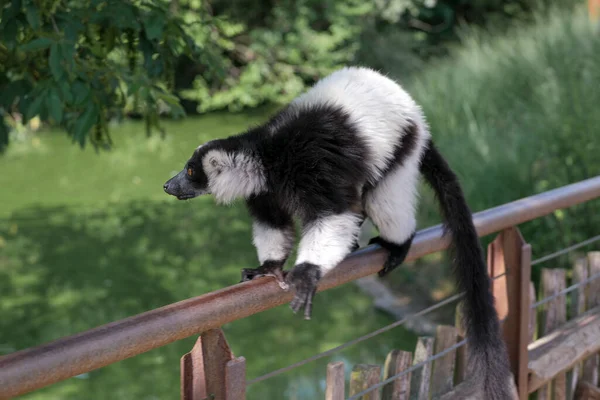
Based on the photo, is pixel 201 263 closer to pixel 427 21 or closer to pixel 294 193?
pixel 294 193

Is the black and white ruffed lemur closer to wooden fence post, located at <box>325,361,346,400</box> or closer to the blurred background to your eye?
wooden fence post, located at <box>325,361,346,400</box>

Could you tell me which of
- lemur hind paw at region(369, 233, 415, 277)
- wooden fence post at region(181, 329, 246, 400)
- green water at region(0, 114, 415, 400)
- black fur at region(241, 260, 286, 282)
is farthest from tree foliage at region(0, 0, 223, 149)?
green water at region(0, 114, 415, 400)

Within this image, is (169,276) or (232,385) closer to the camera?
(232,385)

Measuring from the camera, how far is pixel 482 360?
184 cm

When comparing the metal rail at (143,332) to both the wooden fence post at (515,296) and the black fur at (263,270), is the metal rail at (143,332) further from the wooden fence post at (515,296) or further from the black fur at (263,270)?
the wooden fence post at (515,296)

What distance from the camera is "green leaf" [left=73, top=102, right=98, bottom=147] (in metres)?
2.20

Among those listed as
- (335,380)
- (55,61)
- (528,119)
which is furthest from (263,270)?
(528,119)

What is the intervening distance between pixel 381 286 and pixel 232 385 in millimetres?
5097

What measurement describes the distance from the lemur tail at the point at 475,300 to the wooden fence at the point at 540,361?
0.34ft

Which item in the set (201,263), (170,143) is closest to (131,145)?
(170,143)

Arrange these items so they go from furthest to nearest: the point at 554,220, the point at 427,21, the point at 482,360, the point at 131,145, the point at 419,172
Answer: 1. the point at 427,21
2. the point at 131,145
3. the point at 554,220
4. the point at 419,172
5. the point at 482,360

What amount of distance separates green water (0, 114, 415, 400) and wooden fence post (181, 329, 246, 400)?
3.46m

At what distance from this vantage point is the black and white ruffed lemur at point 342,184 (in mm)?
1864

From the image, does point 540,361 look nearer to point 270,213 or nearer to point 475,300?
point 475,300
